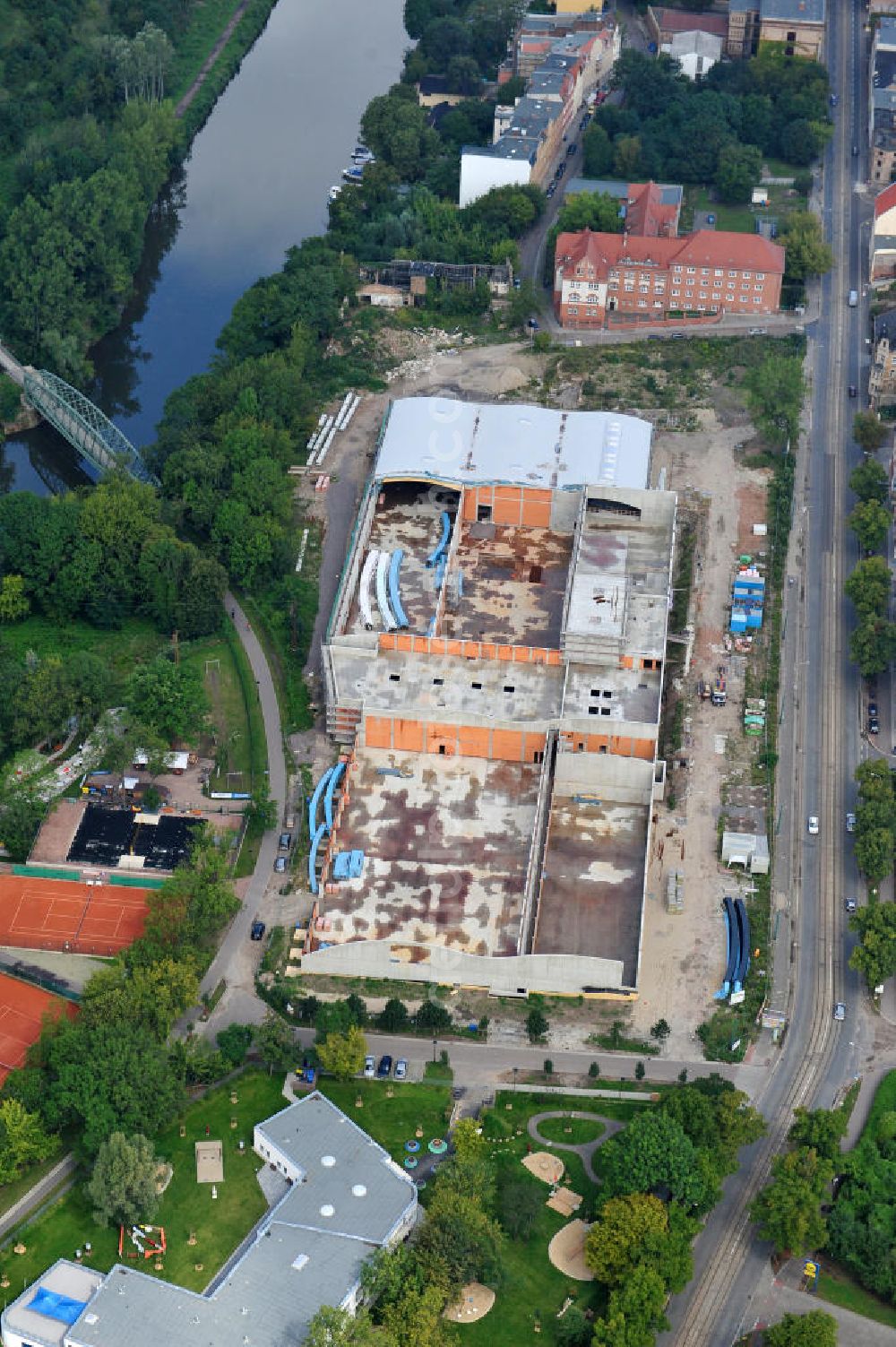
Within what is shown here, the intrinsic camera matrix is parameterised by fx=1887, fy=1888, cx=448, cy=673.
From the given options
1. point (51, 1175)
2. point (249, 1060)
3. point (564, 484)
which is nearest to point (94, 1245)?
point (51, 1175)

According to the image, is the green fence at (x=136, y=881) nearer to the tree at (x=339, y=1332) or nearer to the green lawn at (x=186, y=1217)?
the green lawn at (x=186, y=1217)

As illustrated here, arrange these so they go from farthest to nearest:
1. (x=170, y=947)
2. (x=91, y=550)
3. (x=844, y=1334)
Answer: (x=91, y=550) → (x=170, y=947) → (x=844, y=1334)

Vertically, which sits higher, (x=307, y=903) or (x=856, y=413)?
(x=856, y=413)

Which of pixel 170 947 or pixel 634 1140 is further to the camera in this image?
pixel 170 947

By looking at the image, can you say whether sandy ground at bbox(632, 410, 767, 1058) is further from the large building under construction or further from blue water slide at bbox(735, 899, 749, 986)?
the large building under construction

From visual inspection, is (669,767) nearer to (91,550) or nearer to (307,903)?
(307,903)

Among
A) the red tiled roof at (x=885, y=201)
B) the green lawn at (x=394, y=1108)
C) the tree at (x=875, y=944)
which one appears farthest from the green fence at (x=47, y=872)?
the red tiled roof at (x=885, y=201)

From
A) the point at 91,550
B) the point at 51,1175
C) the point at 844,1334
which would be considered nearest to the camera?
the point at 844,1334
